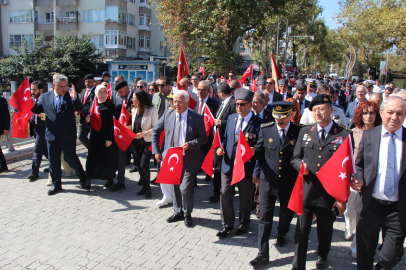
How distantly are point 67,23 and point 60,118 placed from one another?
39.3 metres

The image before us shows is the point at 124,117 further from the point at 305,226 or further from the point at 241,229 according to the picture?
the point at 305,226

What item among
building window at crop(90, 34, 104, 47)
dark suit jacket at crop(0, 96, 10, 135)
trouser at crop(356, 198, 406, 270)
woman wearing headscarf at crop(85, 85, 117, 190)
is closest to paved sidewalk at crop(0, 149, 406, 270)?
woman wearing headscarf at crop(85, 85, 117, 190)

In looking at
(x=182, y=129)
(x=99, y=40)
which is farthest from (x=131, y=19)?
(x=182, y=129)

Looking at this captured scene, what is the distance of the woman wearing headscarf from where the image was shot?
6.56m

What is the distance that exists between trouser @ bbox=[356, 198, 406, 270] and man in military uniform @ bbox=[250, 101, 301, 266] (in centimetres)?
97

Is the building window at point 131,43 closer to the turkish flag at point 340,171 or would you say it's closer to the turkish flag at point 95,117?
the turkish flag at point 95,117

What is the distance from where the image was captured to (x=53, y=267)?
12.9 feet

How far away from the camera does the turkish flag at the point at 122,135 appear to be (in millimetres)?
6039

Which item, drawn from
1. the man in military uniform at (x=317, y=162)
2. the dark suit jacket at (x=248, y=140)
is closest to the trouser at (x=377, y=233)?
the man in military uniform at (x=317, y=162)

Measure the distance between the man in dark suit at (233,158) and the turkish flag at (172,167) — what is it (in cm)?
63

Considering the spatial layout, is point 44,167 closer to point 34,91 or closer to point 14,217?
point 34,91

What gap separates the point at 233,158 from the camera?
4.66 metres

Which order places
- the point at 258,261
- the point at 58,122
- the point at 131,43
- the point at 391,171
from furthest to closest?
the point at 131,43 < the point at 58,122 < the point at 258,261 < the point at 391,171

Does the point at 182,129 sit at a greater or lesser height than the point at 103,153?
greater
